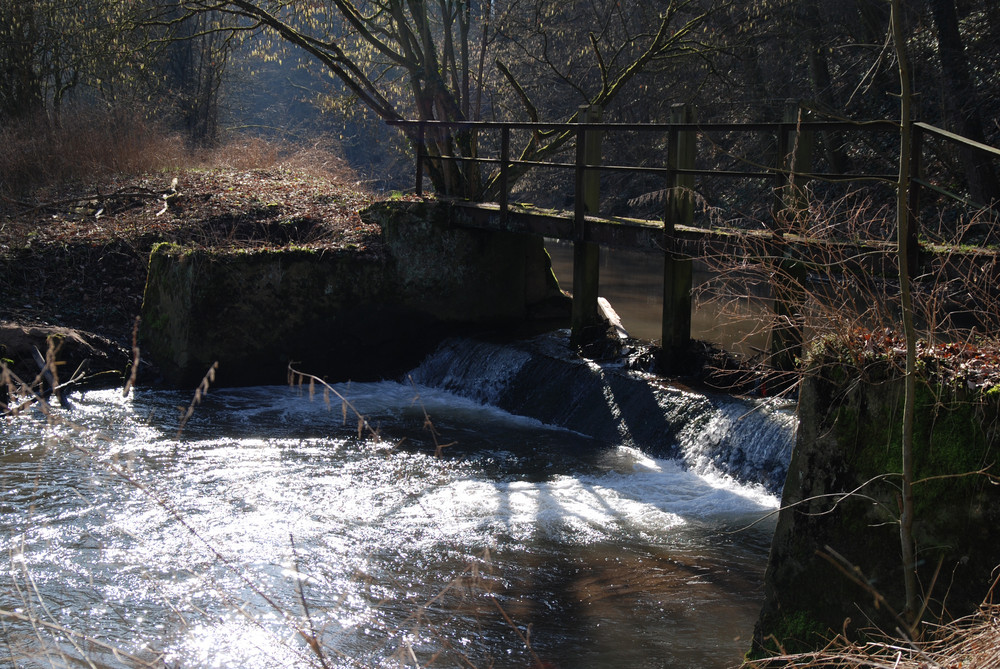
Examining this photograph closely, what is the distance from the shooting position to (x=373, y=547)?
6.21 meters

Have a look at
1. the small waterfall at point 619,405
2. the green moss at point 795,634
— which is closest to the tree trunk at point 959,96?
the small waterfall at point 619,405

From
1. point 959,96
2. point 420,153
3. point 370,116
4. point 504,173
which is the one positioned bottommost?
point 504,173

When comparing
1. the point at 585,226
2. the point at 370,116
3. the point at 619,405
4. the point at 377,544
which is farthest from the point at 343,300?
the point at 370,116

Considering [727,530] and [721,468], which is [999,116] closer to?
[721,468]

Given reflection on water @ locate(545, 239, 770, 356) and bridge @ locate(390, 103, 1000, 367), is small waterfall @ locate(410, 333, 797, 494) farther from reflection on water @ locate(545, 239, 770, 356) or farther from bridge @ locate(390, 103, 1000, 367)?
reflection on water @ locate(545, 239, 770, 356)

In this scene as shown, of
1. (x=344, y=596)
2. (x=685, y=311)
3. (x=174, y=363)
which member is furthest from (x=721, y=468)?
(x=174, y=363)

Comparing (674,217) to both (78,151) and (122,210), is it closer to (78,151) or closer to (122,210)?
(122,210)

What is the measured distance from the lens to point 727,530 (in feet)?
21.9

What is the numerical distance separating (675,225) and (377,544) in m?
4.51

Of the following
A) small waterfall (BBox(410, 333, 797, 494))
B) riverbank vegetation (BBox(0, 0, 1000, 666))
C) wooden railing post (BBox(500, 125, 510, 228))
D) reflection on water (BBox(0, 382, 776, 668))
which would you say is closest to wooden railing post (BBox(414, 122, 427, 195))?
riverbank vegetation (BBox(0, 0, 1000, 666))

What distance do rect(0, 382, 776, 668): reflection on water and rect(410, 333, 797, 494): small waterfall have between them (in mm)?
238

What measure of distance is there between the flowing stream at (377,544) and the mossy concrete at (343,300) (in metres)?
1.48

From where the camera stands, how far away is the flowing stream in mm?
4941

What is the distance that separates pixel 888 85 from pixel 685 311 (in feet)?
30.1
